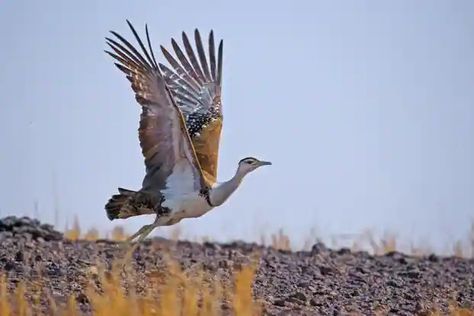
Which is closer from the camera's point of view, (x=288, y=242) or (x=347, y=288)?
(x=347, y=288)

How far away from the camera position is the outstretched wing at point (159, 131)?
11453mm

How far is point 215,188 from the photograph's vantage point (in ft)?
39.4

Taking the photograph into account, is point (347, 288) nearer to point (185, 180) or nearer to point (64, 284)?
point (185, 180)

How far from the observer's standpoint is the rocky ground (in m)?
10.3

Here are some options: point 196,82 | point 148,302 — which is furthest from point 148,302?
point 196,82

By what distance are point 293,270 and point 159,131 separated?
207 centimetres

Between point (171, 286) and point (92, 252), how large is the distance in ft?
18.7

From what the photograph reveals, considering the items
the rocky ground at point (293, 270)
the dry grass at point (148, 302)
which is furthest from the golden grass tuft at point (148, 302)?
the rocky ground at point (293, 270)

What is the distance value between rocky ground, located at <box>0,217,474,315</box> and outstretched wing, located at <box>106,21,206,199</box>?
82cm

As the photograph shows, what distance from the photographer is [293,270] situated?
12.6 m

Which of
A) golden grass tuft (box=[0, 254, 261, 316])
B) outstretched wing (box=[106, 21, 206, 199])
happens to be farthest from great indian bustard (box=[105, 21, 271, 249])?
golden grass tuft (box=[0, 254, 261, 316])

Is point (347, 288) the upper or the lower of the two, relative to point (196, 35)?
lower

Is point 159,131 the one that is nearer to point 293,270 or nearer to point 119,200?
point 119,200

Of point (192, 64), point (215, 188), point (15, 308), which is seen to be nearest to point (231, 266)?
point (215, 188)
